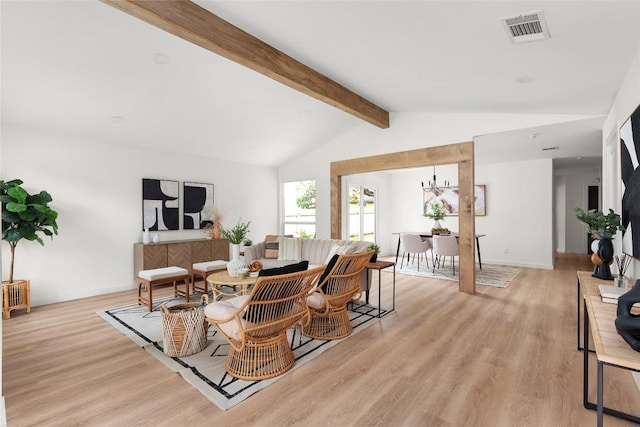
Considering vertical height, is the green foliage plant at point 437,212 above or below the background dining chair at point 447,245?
above

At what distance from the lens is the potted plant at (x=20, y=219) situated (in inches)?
145

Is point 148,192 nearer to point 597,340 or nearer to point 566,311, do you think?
point 597,340

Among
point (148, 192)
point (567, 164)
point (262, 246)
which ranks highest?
point (567, 164)

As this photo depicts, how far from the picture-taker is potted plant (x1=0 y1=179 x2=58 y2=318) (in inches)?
145

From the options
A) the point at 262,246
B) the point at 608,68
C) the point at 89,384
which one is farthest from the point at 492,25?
the point at 262,246

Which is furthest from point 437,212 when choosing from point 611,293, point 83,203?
point 83,203

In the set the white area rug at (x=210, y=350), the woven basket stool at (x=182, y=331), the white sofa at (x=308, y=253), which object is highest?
the white sofa at (x=308, y=253)

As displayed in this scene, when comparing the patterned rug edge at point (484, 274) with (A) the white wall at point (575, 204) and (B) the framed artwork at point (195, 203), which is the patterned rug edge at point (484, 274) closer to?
(A) the white wall at point (575, 204)

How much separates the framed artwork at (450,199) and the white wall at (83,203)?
5866mm

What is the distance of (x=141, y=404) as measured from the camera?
213cm

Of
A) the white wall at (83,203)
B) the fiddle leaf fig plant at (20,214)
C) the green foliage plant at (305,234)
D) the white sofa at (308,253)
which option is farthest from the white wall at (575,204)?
the fiddle leaf fig plant at (20,214)

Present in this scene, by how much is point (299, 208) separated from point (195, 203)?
2.38m

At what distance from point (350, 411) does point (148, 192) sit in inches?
192

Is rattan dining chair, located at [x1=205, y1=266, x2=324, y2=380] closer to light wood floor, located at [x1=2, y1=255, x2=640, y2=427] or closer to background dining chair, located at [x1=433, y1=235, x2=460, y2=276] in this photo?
light wood floor, located at [x1=2, y1=255, x2=640, y2=427]
